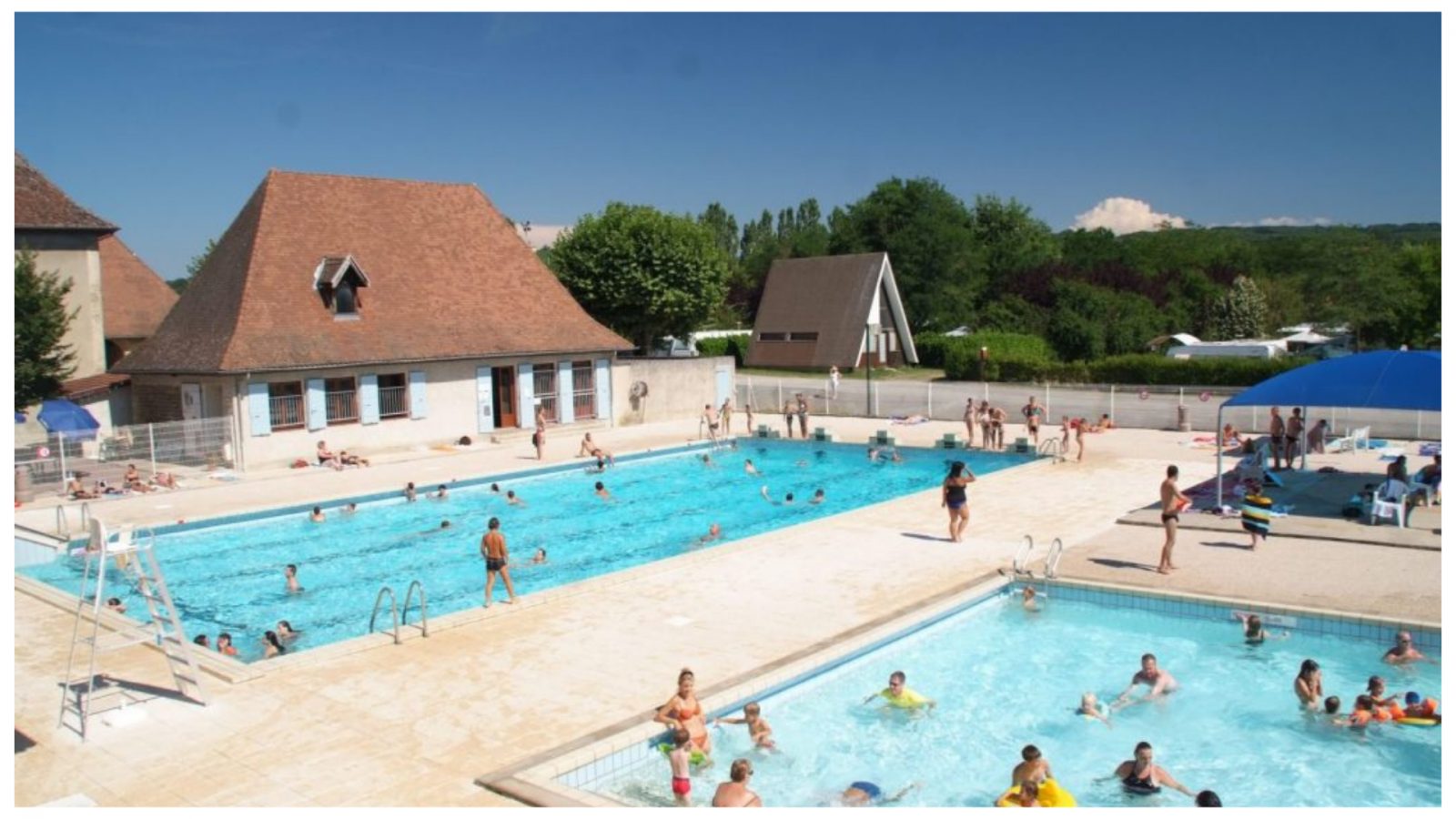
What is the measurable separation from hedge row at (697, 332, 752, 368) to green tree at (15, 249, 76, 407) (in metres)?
34.6

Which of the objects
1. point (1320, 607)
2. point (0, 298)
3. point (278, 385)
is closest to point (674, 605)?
point (1320, 607)

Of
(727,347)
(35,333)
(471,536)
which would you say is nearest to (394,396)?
(35,333)

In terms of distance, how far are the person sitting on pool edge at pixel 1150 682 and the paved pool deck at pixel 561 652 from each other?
8.65 ft

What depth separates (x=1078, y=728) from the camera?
11352 mm

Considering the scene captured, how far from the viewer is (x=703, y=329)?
73.4 meters

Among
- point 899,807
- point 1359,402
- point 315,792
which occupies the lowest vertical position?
point 899,807

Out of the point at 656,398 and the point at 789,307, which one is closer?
the point at 656,398

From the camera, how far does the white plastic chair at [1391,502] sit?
1695 centimetres

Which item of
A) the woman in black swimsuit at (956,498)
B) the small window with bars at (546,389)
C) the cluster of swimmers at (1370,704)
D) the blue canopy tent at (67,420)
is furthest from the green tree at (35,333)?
the cluster of swimmers at (1370,704)

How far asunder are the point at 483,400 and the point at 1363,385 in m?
21.4

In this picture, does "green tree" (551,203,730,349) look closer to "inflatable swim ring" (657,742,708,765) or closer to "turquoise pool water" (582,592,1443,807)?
"turquoise pool water" (582,592,1443,807)

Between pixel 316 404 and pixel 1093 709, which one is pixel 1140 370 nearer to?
pixel 316 404

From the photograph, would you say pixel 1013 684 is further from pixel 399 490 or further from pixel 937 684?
pixel 399 490

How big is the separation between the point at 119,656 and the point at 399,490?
11576 millimetres
